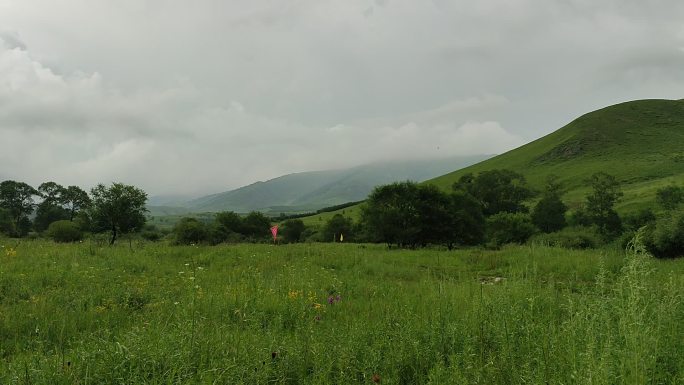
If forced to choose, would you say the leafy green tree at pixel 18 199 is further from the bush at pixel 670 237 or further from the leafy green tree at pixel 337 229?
the bush at pixel 670 237

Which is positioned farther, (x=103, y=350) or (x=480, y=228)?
(x=480, y=228)

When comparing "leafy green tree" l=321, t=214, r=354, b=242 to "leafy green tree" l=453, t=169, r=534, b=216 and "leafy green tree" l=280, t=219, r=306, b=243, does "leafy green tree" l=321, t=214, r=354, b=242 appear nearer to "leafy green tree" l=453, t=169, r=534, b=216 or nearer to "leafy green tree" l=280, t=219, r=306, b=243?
"leafy green tree" l=280, t=219, r=306, b=243

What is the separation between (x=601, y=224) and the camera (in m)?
64.2

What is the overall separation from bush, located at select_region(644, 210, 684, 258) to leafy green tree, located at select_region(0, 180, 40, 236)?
390 feet

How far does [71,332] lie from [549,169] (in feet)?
505

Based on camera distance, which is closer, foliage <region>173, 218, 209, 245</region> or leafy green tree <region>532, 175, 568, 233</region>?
foliage <region>173, 218, 209, 245</region>

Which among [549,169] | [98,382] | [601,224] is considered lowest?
[601,224]

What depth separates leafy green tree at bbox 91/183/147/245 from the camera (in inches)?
2034

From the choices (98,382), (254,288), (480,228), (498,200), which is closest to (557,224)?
(498,200)

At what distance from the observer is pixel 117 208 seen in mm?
52031

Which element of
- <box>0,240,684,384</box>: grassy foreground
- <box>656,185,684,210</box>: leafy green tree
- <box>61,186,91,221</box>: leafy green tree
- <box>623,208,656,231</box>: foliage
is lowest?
<box>623,208,656,231</box>: foliage

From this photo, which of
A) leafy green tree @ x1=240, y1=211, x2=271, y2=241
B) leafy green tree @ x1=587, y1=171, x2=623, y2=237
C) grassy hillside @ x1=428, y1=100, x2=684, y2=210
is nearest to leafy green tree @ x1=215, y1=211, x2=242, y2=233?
leafy green tree @ x1=240, y1=211, x2=271, y2=241

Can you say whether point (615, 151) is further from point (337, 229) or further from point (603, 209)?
point (337, 229)

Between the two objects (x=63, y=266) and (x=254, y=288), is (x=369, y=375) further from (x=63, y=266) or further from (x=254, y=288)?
(x=63, y=266)
